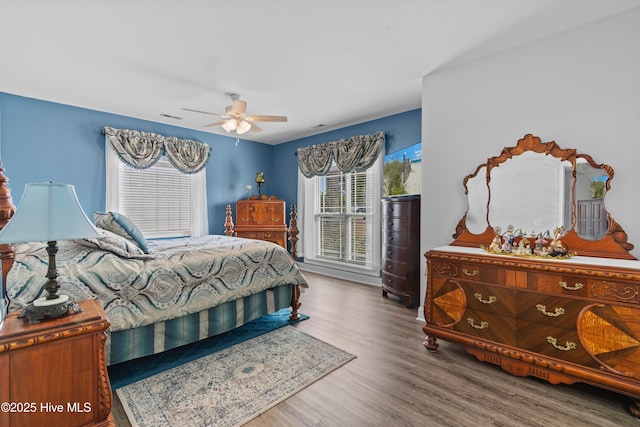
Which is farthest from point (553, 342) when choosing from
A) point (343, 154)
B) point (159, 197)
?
point (159, 197)

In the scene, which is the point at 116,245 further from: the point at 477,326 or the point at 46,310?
the point at 477,326

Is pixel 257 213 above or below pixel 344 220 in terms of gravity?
above

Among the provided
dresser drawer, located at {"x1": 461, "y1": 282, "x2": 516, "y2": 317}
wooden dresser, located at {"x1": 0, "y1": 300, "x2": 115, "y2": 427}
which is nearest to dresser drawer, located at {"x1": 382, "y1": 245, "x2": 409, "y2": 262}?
dresser drawer, located at {"x1": 461, "y1": 282, "x2": 516, "y2": 317}

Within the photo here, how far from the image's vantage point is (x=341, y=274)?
16.6 feet

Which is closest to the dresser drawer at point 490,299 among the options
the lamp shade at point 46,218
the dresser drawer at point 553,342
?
the dresser drawer at point 553,342

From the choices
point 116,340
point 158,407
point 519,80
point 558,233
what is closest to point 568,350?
point 558,233

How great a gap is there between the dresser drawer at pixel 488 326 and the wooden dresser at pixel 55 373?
228 cm

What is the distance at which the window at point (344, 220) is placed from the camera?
4.61 m

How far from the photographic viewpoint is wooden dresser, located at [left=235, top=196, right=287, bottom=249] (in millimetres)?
5258

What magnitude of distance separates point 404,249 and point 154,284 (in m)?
2.64

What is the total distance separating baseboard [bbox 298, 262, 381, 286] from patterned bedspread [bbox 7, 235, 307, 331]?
208cm

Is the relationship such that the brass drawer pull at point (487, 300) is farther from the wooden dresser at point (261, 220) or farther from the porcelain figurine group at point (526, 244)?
the wooden dresser at point (261, 220)

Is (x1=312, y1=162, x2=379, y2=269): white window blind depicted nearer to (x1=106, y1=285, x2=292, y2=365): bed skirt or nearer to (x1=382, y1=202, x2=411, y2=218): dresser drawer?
(x1=382, y1=202, x2=411, y2=218): dresser drawer

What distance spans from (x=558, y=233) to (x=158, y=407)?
9.77 feet
